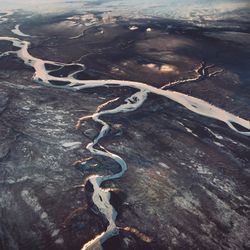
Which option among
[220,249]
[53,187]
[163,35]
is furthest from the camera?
[163,35]

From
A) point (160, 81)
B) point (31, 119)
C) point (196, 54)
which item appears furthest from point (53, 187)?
point (196, 54)

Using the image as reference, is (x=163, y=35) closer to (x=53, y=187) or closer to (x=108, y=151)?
(x=108, y=151)

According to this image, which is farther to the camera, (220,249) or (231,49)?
(231,49)

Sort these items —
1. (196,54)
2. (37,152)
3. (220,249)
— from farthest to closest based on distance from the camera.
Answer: (196,54)
(37,152)
(220,249)

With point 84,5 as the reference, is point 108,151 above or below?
above

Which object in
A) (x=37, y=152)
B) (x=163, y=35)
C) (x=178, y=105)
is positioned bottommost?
(x=163, y=35)

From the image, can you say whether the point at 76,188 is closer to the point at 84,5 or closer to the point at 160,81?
the point at 160,81
